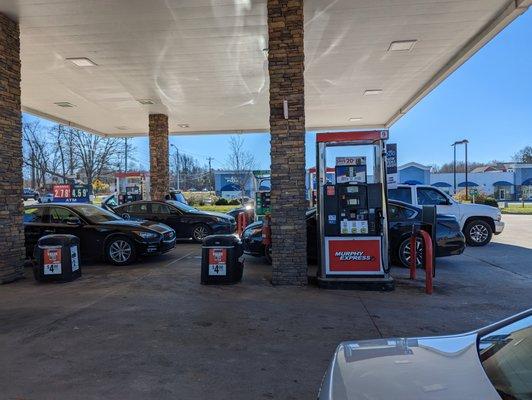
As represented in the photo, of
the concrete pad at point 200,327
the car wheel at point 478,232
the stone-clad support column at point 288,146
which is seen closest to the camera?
the concrete pad at point 200,327

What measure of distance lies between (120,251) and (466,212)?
9686 mm

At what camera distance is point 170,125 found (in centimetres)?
2108

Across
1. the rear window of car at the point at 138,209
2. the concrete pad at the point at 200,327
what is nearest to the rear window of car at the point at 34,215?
the concrete pad at the point at 200,327

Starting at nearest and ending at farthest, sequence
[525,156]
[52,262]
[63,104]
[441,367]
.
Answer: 1. [441,367]
2. [52,262]
3. [63,104]
4. [525,156]

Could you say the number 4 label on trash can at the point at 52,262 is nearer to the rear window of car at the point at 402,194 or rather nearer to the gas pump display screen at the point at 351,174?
the gas pump display screen at the point at 351,174

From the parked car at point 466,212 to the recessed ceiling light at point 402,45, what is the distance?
13.9 feet

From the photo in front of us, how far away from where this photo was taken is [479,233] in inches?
536

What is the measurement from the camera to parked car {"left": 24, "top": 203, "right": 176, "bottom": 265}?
10.6 meters

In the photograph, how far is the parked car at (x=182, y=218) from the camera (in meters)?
15.0

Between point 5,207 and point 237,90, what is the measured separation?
313 inches

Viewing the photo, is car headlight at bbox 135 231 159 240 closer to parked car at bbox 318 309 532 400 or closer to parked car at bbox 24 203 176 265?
parked car at bbox 24 203 176 265

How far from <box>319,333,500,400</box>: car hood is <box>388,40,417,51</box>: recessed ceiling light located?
8.96 meters

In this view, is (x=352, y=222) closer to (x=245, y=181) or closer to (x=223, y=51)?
(x=223, y=51)

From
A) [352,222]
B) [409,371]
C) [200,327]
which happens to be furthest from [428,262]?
[409,371]
